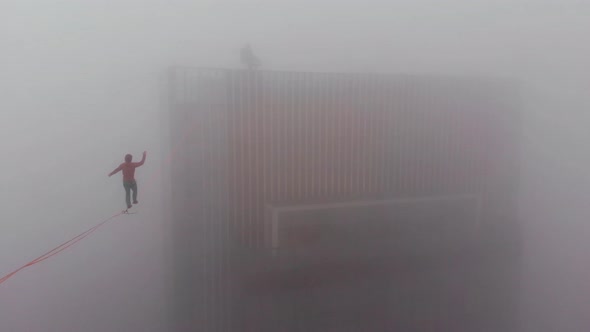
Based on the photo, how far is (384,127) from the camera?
2.51 ft

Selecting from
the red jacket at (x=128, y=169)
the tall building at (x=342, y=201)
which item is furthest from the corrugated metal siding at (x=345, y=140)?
the red jacket at (x=128, y=169)

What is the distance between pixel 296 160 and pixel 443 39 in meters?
0.42

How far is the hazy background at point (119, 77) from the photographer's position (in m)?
0.64

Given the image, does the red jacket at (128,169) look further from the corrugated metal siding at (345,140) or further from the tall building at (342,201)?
the corrugated metal siding at (345,140)

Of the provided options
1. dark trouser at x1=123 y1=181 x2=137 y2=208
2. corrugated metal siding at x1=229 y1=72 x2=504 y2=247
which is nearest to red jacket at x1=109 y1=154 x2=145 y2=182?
dark trouser at x1=123 y1=181 x2=137 y2=208

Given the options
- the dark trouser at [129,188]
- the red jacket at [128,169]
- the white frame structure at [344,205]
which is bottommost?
the white frame structure at [344,205]

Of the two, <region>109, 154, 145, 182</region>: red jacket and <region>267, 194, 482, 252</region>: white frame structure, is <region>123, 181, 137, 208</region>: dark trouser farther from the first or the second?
<region>267, 194, 482, 252</region>: white frame structure

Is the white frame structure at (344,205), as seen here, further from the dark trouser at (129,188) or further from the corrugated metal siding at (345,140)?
the dark trouser at (129,188)

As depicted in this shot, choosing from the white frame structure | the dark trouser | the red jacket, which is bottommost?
the white frame structure

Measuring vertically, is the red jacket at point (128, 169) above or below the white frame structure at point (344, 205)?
above

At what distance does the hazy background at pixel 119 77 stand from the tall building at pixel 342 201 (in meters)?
0.05

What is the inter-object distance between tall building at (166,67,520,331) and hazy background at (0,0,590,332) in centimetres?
5

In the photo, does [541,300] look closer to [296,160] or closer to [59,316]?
[296,160]

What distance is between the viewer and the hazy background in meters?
0.64
